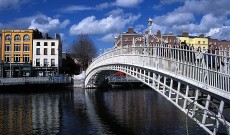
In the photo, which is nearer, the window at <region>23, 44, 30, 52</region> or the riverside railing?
the riverside railing

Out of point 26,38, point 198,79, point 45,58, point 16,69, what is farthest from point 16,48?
point 198,79

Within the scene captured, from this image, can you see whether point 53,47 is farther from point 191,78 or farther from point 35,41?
point 191,78

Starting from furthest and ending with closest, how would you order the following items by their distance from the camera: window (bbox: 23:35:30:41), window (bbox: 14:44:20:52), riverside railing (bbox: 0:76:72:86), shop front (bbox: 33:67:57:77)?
window (bbox: 23:35:30:41), shop front (bbox: 33:67:57:77), window (bbox: 14:44:20:52), riverside railing (bbox: 0:76:72:86)

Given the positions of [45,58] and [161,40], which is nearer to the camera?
[161,40]

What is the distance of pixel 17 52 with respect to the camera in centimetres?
6850

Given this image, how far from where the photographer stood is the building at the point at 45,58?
68.9 meters

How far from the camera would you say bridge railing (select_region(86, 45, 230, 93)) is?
12547 millimetres

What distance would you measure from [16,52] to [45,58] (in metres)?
5.88

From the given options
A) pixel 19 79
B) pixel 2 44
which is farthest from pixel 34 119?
pixel 2 44

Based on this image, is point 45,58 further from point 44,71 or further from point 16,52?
point 16,52

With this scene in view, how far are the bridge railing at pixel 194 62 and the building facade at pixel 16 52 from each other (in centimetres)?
4951

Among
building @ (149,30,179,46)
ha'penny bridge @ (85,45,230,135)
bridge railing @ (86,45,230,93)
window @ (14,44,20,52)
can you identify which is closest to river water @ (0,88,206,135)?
ha'penny bridge @ (85,45,230,135)

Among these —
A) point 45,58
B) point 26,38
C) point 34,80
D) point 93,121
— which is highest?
point 26,38

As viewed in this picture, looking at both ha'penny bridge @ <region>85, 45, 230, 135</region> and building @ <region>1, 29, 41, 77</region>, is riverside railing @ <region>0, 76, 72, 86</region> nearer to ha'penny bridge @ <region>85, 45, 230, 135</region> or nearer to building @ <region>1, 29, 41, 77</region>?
building @ <region>1, 29, 41, 77</region>
